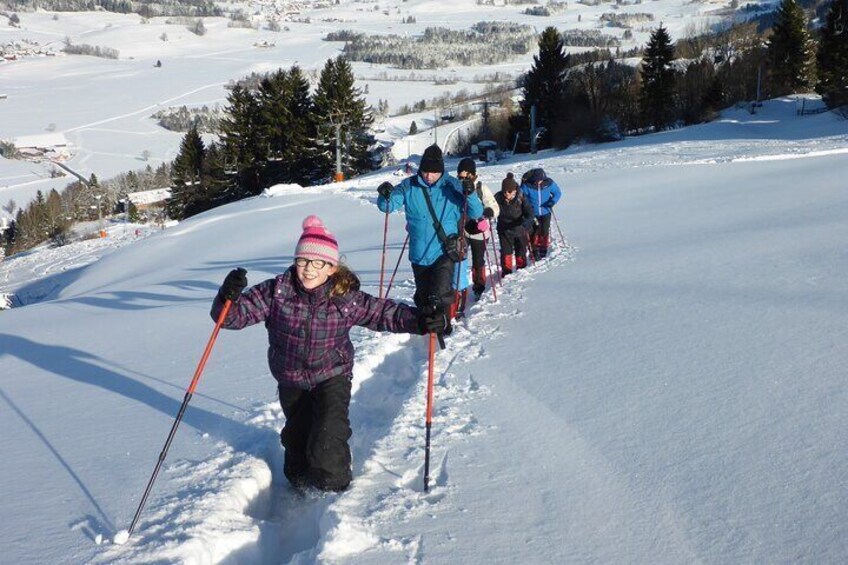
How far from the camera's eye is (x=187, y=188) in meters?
47.8

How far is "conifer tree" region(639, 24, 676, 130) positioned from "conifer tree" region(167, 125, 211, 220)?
3379cm

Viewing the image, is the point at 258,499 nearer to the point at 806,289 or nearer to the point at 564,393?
the point at 564,393

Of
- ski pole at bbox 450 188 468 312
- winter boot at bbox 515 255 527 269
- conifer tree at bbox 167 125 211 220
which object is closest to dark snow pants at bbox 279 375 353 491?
ski pole at bbox 450 188 468 312

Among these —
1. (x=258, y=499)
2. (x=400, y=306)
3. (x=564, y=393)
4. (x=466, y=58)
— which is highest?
(x=466, y=58)

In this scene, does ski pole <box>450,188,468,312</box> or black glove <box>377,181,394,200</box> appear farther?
black glove <box>377,181,394,200</box>

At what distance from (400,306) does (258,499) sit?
1330 millimetres

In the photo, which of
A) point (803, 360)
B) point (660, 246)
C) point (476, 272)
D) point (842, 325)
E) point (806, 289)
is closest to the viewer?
point (803, 360)

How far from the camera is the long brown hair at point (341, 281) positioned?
3.58 metres

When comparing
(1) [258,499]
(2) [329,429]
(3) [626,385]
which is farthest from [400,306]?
(3) [626,385]

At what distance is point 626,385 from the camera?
4.40m

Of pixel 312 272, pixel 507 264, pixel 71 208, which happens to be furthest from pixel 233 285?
pixel 71 208

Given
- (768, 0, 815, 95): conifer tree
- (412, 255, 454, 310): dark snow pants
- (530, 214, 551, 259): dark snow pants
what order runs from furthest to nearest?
1. (768, 0, 815, 95): conifer tree
2. (530, 214, 551, 259): dark snow pants
3. (412, 255, 454, 310): dark snow pants

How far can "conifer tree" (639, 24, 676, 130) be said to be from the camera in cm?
4897

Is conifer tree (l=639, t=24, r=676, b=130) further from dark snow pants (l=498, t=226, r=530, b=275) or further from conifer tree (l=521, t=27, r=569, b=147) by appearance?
dark snow pants (l=498, t=226, r=530, b=275)
